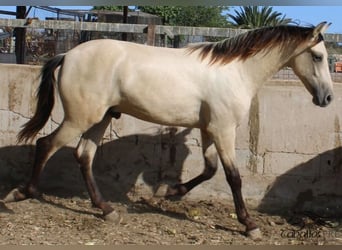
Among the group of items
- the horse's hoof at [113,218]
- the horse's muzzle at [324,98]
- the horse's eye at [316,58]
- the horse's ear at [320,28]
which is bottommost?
the horse's hoof at [113,218]

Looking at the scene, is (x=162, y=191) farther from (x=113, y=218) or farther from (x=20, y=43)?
(x=20, y=43)

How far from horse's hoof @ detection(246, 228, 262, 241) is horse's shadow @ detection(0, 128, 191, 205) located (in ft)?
3.98

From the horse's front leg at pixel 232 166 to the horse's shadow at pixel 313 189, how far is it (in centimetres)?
83

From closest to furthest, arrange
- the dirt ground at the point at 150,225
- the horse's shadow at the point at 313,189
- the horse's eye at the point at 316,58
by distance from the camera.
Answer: the dirt ground at the point at 150,225 < the horse's eye at the point at 316,58 < the horse's shadow at the point at 313,189

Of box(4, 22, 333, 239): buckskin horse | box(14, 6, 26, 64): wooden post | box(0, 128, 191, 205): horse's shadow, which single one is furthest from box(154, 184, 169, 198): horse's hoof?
box(14, 6, 26, 64): wooden post

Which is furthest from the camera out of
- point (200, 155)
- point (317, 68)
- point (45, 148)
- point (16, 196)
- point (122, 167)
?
point (122, 167)

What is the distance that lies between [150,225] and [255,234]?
90 cm

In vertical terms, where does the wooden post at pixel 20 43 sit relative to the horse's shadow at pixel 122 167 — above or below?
above

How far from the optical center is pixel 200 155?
5.04m

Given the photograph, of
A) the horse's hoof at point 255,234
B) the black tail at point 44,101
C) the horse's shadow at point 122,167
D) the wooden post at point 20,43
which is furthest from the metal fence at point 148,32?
the horse's hoof at point 255,234

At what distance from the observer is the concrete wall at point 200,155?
4.91m

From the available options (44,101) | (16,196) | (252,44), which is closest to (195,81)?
(252,44)

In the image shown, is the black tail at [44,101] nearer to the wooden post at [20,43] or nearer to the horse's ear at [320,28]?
the horse's ear at [320,28]

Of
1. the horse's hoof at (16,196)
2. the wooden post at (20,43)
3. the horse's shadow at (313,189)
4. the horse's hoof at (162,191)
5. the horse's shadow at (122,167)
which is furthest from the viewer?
the wooden post at (20,43)
